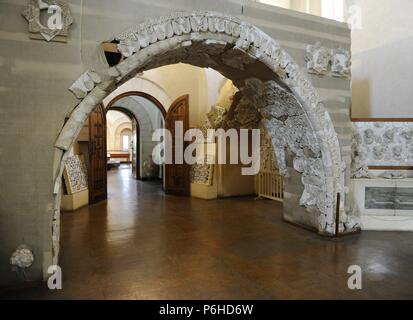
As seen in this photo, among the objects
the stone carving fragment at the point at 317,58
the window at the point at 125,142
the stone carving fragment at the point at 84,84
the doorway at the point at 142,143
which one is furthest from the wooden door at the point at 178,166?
the window at the point at 125,142

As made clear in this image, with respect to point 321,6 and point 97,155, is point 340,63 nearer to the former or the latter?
point 321,6

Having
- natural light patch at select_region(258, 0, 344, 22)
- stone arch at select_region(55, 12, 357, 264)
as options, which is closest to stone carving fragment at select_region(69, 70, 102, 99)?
stone arch at select_region(55, 12, 357, 264)

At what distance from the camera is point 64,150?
8.04 ft

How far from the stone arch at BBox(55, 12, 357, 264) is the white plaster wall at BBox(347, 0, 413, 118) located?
2.59 m

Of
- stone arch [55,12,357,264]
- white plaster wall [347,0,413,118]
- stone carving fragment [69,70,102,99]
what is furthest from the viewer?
white plaster wall [347,0,413,118]

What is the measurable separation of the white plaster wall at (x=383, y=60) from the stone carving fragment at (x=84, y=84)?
5.20 meters

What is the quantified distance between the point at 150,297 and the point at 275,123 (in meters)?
2.75

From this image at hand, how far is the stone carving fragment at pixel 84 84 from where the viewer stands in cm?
243

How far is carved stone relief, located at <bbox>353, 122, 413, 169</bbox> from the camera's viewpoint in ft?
14.3

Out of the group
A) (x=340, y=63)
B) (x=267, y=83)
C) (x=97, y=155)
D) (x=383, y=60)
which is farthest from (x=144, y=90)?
(x=383, y=60)

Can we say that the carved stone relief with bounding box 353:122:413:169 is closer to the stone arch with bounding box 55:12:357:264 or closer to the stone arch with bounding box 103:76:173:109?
the stone arch with bounding box 55:12:357:264

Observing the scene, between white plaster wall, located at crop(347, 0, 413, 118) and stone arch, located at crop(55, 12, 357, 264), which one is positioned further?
white plaster wall, located at crop(347, 0, 413, 118)

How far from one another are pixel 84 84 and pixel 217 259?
2.07 metres

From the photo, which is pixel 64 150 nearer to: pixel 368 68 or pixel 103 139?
pixel 103 139
